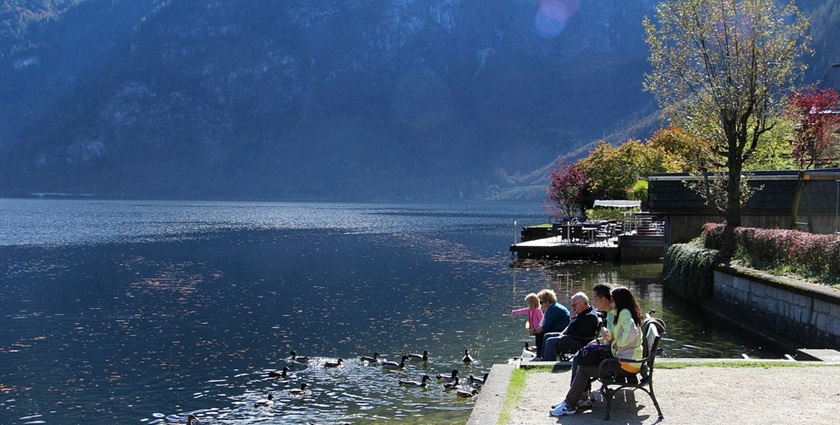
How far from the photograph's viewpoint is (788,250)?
2244 cm

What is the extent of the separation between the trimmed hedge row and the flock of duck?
27.8ft

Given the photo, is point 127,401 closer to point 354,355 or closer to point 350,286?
point 354,355

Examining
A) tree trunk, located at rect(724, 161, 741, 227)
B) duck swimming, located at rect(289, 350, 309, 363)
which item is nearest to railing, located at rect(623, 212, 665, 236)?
tree trunk, located at rect(724, 161, 741, 227)

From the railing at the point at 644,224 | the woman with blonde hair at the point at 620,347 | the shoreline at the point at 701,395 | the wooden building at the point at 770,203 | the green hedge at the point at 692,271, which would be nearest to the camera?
the shoreline at the point at 701,395

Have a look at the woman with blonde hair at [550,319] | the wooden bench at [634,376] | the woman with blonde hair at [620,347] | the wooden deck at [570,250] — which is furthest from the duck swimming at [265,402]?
the wooden deck at [570,250]

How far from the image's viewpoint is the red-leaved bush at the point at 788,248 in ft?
64.4

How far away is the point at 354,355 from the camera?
79.4 ft

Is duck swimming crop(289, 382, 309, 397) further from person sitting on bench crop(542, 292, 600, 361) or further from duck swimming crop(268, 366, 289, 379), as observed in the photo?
person sitting on bench crop(542, 292, 600, 361)

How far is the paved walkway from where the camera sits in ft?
36.6

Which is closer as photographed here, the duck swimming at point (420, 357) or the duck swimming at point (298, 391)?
the duck swimming at point (298, 391)

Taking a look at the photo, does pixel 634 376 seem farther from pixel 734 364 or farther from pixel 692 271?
pixel 692 271

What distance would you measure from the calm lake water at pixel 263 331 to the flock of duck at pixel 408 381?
0.26m

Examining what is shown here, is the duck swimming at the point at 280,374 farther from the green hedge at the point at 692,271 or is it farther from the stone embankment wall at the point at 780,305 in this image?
the green hedge at the point at 692,271

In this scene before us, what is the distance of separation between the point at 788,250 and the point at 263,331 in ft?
55.0
